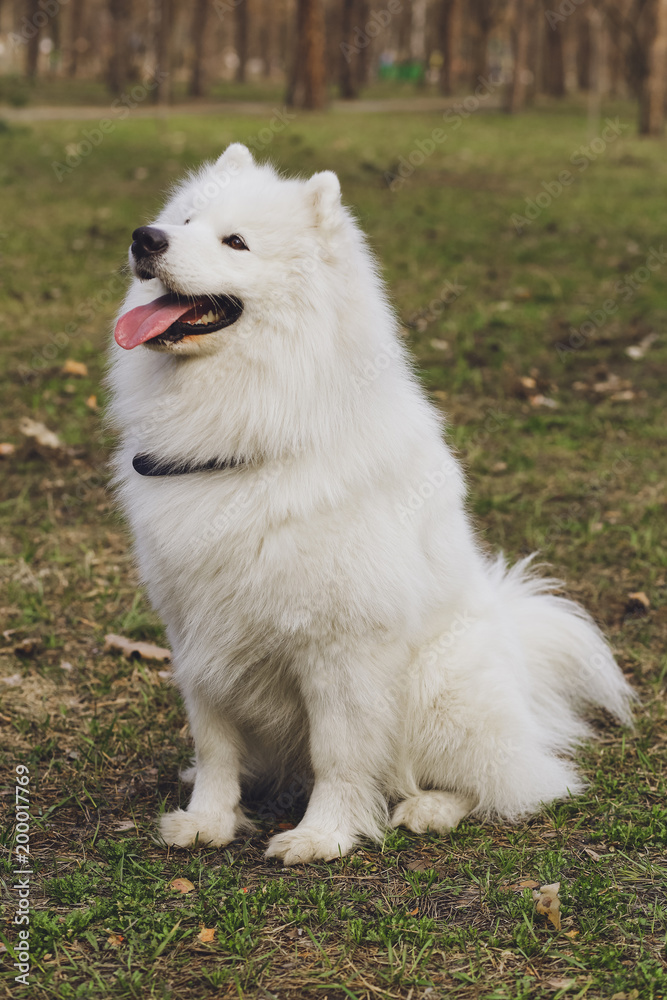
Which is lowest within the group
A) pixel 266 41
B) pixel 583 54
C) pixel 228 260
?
pixel 228 260

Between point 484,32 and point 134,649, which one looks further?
point 484,32

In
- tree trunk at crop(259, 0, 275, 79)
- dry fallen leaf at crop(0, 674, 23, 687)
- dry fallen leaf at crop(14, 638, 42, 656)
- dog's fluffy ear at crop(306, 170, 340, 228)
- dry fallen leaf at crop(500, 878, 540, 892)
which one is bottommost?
dry fallen leaf at crop(0, 674, 23, 687)

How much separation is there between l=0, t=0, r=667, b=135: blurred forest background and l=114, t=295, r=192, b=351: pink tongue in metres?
13.8

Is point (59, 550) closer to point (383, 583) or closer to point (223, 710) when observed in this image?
point (223, 710)

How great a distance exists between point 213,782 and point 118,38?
23.1 m

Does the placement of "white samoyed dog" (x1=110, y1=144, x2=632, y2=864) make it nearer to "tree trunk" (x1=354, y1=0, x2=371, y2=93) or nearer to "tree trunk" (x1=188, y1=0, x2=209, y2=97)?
"tree trunk" (x1=188, y1=0, x2=209, y2=97)

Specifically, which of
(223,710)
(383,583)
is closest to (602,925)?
(383,583)

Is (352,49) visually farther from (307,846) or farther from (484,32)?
(307,846)

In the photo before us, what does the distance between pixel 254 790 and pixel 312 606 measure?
98cm
